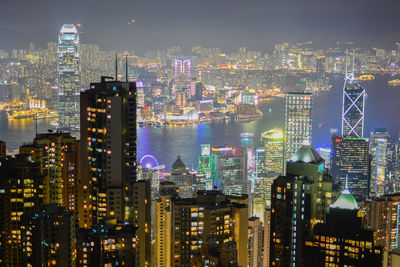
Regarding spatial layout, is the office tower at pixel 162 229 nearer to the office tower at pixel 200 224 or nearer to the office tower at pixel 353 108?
the office tower at pixel 200 224

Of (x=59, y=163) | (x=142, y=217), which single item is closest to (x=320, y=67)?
(x=59, y=163)

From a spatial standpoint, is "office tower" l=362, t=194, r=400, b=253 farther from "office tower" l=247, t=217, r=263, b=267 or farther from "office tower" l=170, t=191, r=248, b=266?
"office tower" l=170, t=191, r=248, b=266

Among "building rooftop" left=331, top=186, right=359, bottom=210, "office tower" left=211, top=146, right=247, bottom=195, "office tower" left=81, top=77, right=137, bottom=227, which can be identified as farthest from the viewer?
"office tower" left=211, top=146, right=247, bottom=195

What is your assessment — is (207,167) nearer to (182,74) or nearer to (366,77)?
(366,77)

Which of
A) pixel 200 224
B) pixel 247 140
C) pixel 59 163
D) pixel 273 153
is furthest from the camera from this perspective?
pixel 247 140

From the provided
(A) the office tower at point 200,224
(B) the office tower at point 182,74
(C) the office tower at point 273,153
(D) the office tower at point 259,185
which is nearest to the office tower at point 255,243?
(D) the office tower at point 259,185

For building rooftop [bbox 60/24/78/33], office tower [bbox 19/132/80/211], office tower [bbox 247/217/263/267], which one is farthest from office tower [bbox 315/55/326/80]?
office tower [bbox 19/132/80/211]

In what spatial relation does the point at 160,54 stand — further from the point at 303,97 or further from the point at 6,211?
the point at 6,211
